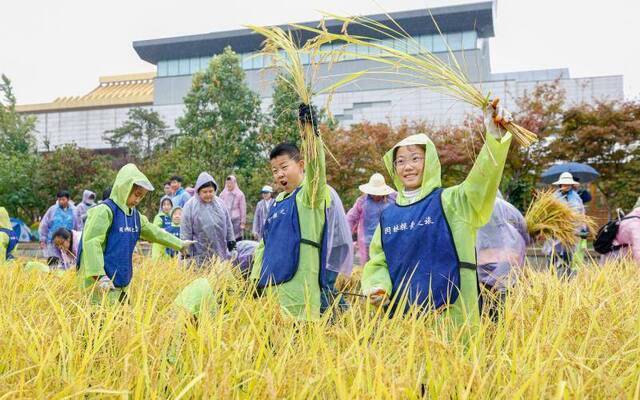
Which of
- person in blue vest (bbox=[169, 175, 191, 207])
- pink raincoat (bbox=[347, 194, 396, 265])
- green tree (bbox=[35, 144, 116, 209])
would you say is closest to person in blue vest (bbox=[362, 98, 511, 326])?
pink raincoat (bbox=[347, 194, 396, 265])

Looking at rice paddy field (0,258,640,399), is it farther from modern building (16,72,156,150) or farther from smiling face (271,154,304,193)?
modern building (16,72,156,150)

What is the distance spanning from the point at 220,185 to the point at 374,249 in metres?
18.0

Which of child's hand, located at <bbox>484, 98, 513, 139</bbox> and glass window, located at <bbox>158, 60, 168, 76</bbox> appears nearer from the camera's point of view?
child's hand, located at <bbox>484, 98, 513, 139</bbox>

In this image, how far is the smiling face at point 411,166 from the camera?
3055 mm

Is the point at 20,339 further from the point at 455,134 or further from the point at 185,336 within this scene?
the point at 455,134

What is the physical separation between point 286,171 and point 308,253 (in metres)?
0.49

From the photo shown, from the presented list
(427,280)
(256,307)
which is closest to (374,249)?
(427,280)

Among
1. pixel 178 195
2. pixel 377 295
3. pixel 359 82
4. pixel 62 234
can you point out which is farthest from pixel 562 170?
pixel 359 82

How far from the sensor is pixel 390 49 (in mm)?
2562

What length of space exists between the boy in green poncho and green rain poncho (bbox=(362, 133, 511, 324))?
0.41 meters

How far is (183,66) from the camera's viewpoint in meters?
37.5

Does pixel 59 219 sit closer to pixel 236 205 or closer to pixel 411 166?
pixel 236 205

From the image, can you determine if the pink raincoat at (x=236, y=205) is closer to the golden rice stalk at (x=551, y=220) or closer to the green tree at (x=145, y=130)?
the golden rice stalk at (x=551, y=220)

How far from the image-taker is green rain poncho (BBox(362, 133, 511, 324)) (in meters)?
2.69
